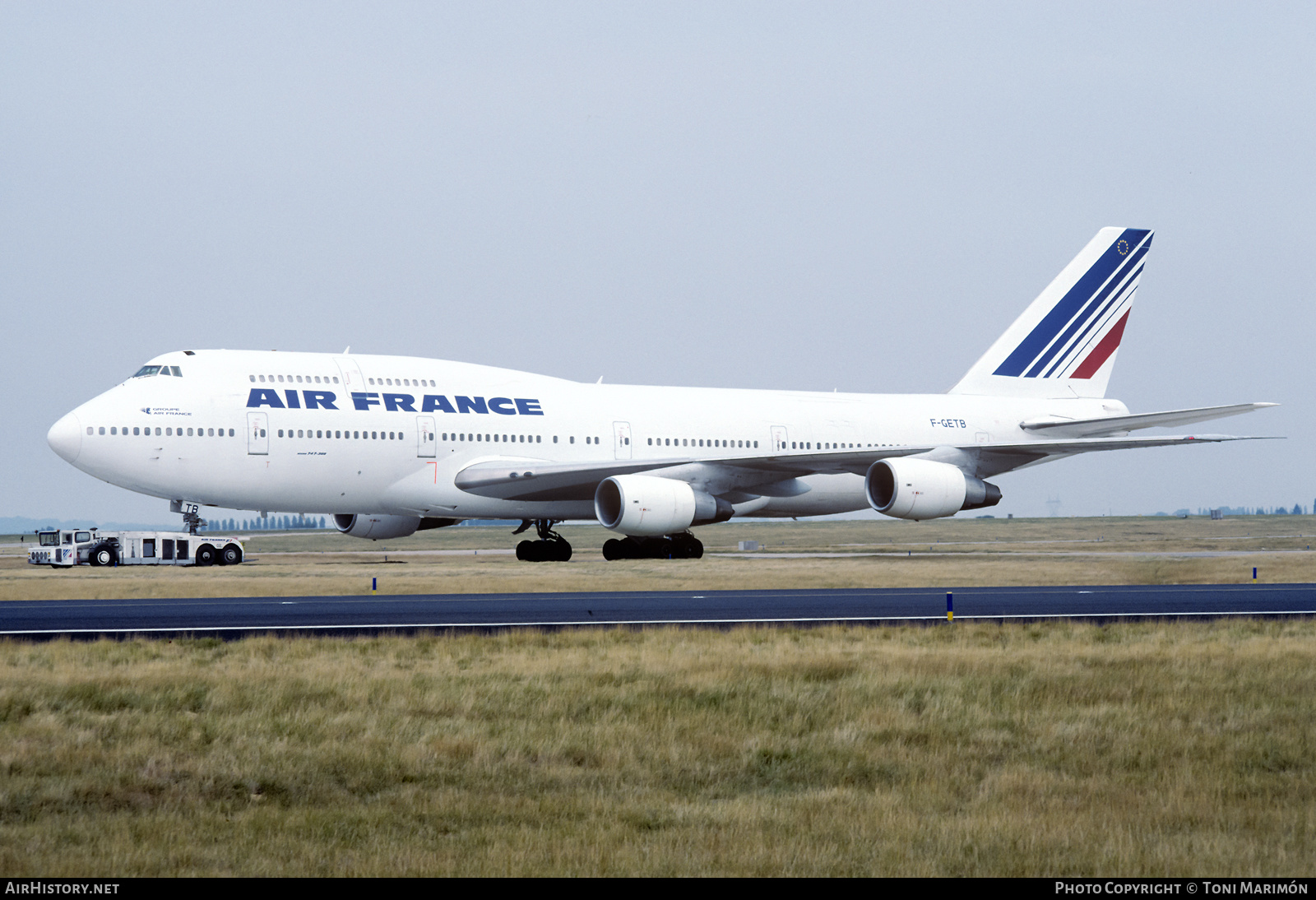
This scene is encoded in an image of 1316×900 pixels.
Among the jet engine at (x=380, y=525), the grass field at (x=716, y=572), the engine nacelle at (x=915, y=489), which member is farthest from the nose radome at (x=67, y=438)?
the engine nacelle at (x=915, y=489)

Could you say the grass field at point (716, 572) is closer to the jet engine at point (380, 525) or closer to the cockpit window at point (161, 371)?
the jet engine at point (380, 525)

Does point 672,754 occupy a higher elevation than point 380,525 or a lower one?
lower

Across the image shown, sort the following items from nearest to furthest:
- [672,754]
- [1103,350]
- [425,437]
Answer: [672,754] < [425,437] < [1103,350]

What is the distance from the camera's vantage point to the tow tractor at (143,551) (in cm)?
4103

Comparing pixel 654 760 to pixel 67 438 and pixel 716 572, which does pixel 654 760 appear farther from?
pixel 67 438

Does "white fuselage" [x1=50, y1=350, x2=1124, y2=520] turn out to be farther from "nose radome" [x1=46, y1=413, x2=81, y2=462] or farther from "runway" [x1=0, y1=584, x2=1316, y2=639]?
"runway" [x1=0, y1=584, x2=1316, y2=639]

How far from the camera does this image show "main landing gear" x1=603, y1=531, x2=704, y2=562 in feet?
121

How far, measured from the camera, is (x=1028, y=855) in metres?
7.28

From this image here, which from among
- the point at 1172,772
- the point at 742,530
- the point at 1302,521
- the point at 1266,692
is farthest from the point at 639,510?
the point at 1302,521

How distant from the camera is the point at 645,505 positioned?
3228 cm

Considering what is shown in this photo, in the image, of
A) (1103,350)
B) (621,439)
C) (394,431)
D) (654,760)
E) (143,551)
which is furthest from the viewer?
(1103,350)

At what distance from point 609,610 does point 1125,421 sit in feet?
78.2

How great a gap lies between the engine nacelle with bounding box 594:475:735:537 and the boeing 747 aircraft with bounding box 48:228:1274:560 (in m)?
0.05

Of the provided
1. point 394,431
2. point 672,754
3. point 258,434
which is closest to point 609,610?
point 672,754
